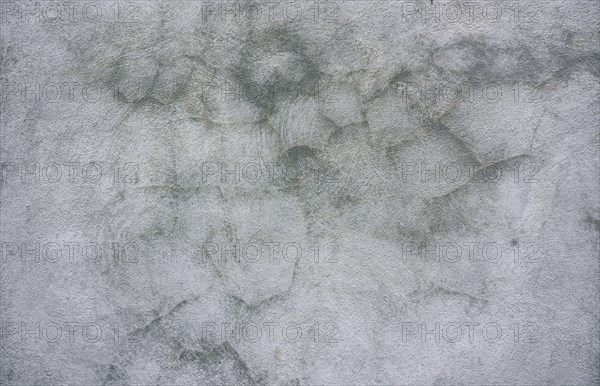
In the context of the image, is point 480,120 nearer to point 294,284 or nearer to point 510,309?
point 510,309

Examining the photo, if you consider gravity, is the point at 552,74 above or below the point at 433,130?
above

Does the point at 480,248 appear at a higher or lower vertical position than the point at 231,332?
higher

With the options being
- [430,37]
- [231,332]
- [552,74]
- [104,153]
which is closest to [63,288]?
[104,153]

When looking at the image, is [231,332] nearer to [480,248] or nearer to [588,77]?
[480,248]

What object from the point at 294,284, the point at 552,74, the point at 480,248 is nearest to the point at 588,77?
the point at 552,74

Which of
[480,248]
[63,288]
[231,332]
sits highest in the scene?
[480,248]

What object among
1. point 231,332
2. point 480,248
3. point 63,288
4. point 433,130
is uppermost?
point 433,130
